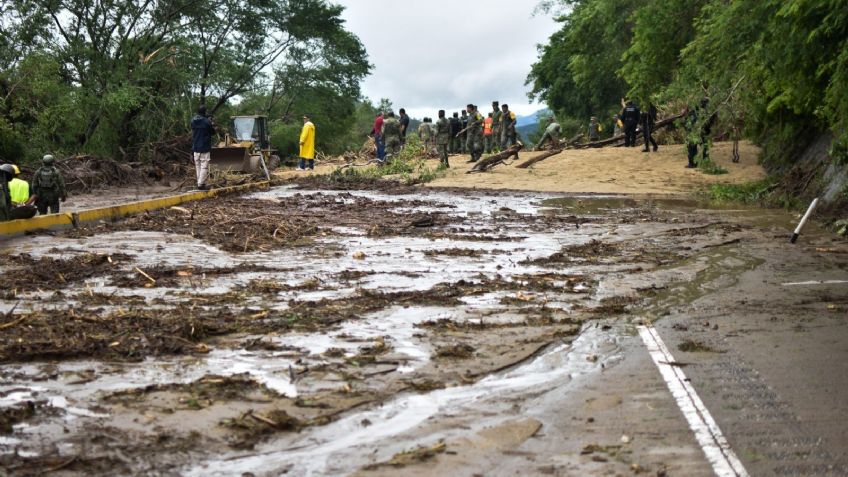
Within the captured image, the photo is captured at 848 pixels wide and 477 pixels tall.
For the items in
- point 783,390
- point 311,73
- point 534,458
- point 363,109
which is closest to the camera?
point 534,458

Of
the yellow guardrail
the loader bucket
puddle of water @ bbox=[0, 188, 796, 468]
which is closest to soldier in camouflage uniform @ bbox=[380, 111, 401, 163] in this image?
the loader bucket

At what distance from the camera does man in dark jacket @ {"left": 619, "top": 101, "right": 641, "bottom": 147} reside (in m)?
32.2

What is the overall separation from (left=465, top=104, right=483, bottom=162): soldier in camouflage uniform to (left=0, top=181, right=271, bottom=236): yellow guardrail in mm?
12086

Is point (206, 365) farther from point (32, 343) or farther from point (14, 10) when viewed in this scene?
point (14, 10)

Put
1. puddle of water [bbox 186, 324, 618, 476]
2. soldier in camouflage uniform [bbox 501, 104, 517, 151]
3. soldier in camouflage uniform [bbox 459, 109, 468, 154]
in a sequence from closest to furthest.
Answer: puddle of water [bbox 186, 324, 618, 476] → soldier in camouflage uniform [bbox 501, 104, 517, 151] → soldier in camouflage uniform [bbox 459, 109, 468, 154]

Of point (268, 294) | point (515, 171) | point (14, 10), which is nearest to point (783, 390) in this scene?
point (268, 294)

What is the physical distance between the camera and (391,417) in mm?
5145

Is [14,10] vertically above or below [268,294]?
above

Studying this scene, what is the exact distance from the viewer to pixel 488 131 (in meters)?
38.5

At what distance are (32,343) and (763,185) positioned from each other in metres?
19.3

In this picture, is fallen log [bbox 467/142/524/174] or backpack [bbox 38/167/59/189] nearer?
backpack [bbox 38/167/59/189]

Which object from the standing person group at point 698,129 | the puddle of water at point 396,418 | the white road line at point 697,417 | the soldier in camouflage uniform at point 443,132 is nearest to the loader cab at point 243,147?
the soldier in camouflage uniform at point 443,132

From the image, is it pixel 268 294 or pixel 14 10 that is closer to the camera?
pixel 268 294

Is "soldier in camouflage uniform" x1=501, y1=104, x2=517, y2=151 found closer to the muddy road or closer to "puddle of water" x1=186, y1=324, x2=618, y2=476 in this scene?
the muddy road
